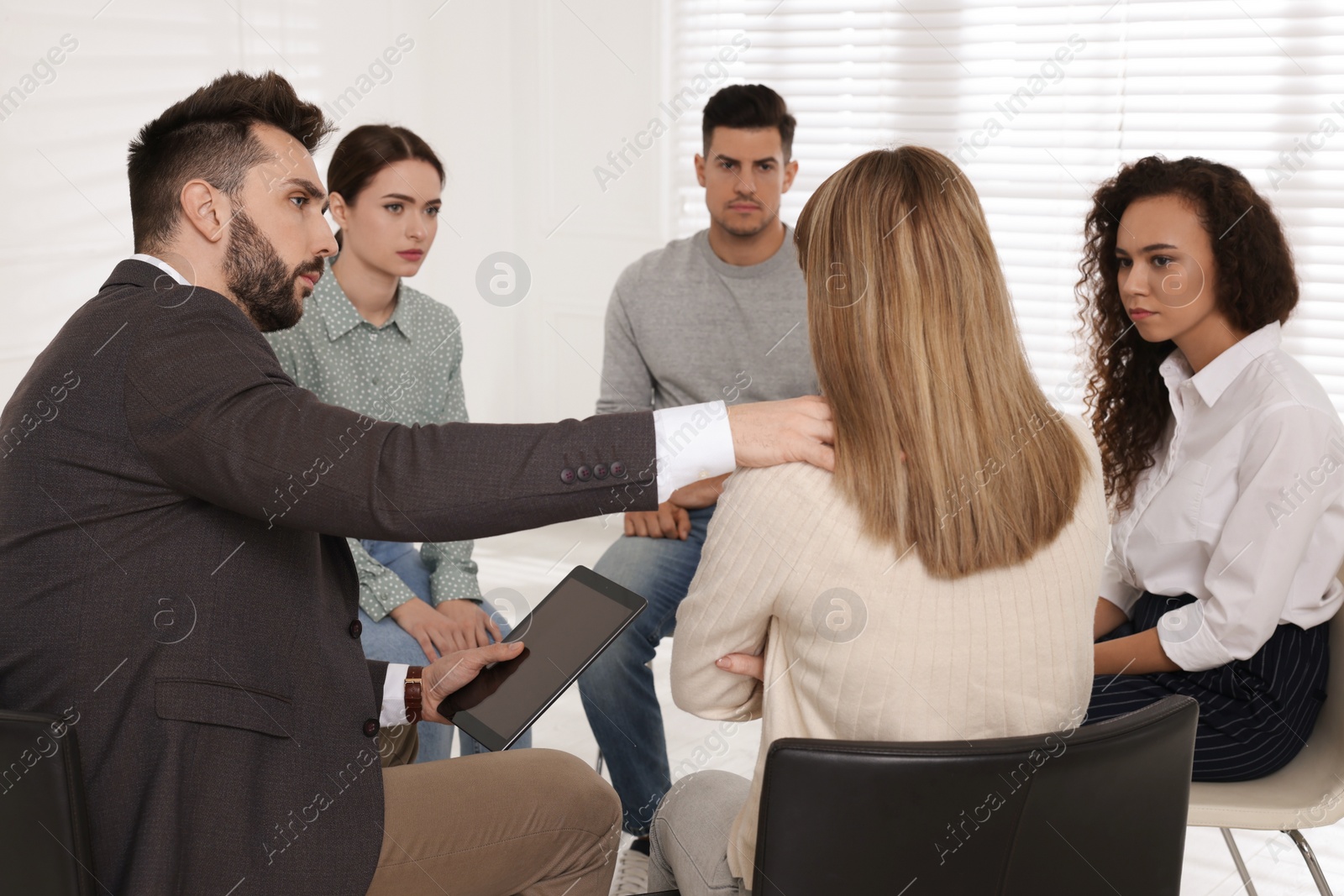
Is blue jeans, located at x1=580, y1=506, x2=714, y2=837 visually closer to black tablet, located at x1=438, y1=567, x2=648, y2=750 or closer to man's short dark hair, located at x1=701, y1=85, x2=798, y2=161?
black tablet, located at x1=438, y1=567, x2=648, y2=750

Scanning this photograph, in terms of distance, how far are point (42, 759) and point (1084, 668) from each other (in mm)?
1097

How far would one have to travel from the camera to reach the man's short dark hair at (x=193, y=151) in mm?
1322

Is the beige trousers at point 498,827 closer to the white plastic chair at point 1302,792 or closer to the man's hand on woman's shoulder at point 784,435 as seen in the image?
the man's hand on woman's shoulder at point 784,435

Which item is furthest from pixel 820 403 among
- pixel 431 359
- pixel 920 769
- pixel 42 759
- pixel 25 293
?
pixel 25 293

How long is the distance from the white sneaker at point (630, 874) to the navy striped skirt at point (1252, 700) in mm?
976

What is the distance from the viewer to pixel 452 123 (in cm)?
489

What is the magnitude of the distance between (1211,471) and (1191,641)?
0.95 feet

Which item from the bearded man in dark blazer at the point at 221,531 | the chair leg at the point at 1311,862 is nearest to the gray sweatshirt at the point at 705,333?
the chair leg at the point at 1311,862

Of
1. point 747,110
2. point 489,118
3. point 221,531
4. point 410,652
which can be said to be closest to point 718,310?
point 747,110

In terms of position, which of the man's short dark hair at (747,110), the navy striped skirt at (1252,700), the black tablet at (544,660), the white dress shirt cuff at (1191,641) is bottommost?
the navy striped skirt at (1252,700)

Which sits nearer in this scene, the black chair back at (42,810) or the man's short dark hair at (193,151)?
the black chair back at (42,810)

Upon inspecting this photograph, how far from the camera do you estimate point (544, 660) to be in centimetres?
139

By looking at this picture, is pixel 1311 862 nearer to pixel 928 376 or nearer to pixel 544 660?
pixel 928 376

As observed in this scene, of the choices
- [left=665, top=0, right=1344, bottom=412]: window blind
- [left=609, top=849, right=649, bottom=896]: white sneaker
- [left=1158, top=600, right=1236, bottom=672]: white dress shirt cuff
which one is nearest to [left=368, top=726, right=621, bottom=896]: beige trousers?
[left=609, top=849, right=649, bottom=896]: white sneaker
